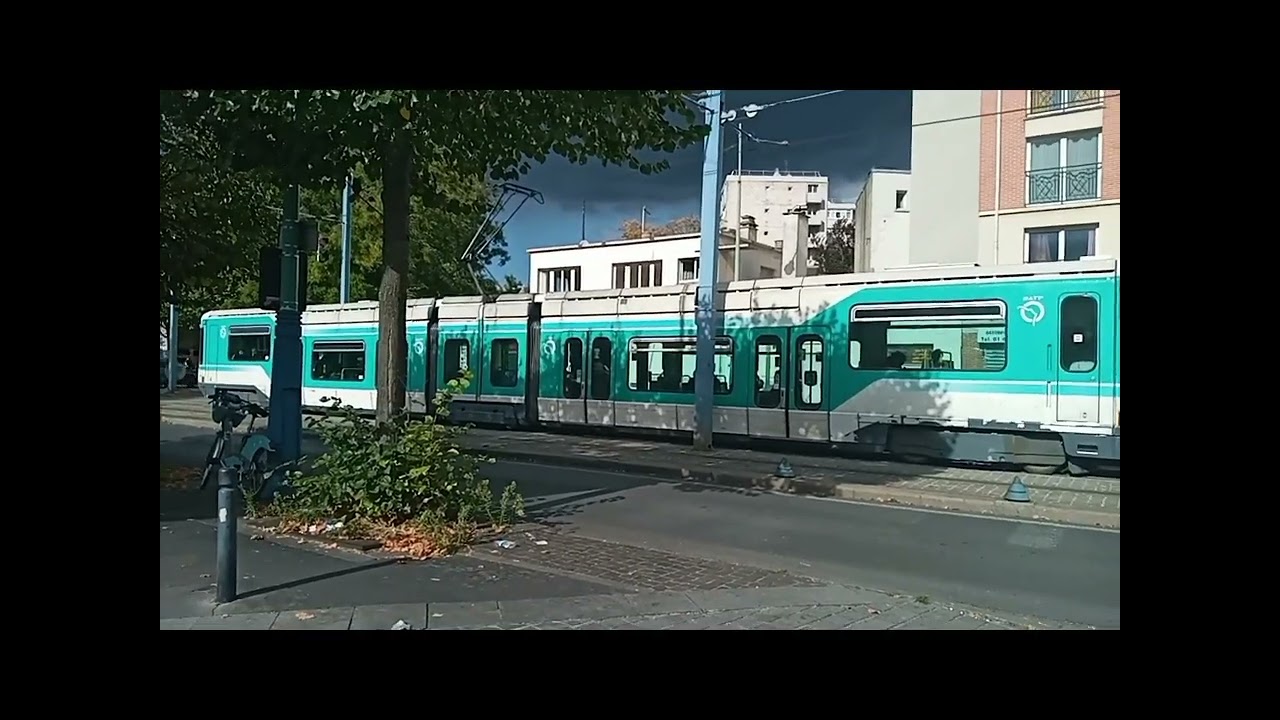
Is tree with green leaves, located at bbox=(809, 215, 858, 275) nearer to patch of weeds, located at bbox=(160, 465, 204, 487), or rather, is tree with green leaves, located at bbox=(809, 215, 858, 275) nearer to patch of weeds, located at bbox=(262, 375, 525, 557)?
patch of weeds, located at bbox=(160, 465, 204, 487)

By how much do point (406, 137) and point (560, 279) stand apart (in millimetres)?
43597

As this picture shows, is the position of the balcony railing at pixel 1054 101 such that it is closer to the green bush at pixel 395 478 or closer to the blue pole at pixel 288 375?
the blue pole at pixel 288 375

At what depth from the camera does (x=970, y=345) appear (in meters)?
13.4

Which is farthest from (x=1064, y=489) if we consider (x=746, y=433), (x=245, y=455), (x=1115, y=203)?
(x=1115, y=203)

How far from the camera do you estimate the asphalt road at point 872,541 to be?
6.85m

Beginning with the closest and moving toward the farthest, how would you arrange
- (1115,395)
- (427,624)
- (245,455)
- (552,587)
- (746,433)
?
(427,624) < (552,587) < (245,455) < (1115,395) < (746,433)

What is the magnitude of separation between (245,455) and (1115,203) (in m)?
24.0

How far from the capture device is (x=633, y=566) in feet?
23.4

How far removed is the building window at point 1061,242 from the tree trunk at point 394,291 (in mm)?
20858

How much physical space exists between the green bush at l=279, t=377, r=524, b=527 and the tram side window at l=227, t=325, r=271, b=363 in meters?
18.4
